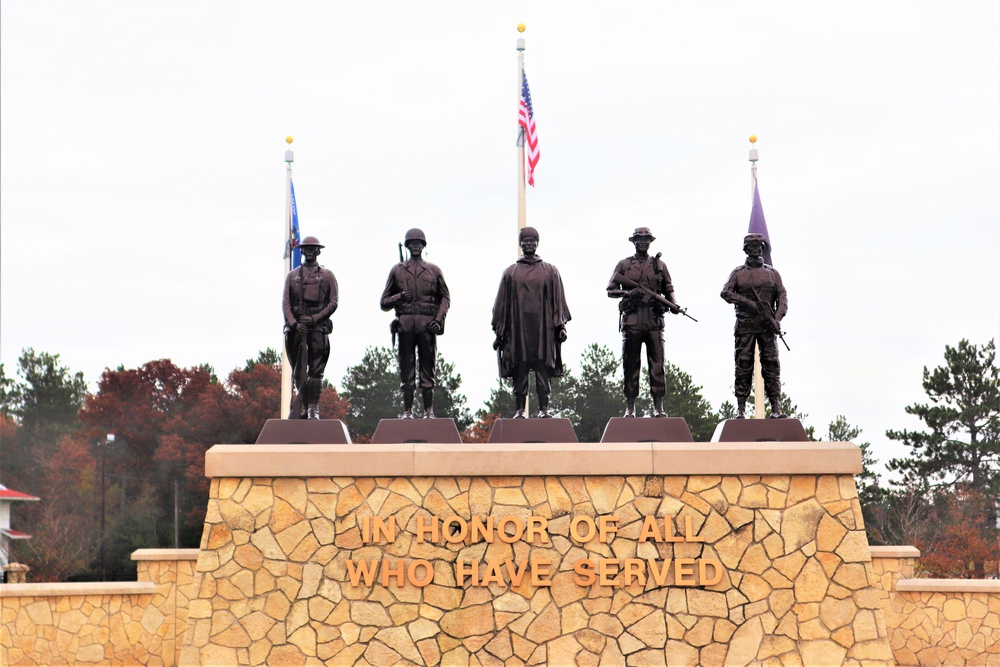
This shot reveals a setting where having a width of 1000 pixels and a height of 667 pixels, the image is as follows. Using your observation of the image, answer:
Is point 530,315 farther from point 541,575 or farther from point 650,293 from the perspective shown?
point 541,575

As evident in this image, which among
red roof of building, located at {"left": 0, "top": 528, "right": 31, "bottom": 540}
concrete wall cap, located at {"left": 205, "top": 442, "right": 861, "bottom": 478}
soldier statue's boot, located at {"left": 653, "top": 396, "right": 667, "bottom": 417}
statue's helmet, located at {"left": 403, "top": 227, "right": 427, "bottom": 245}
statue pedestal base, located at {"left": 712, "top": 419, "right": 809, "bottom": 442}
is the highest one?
statue's helmet, located at {"left": 403, "top": 227, "right": 427, "bottom": 245}

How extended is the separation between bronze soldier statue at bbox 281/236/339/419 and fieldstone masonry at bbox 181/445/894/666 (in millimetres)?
1163

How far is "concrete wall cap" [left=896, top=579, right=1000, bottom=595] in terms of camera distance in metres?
14.6

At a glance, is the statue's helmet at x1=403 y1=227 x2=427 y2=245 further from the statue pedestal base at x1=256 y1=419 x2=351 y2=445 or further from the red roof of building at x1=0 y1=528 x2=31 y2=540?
the red roof of building at x1=0 y1=528 x2=31 y2=540

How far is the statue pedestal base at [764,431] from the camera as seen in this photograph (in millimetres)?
12617

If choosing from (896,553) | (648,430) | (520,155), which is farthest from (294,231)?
(896,553)

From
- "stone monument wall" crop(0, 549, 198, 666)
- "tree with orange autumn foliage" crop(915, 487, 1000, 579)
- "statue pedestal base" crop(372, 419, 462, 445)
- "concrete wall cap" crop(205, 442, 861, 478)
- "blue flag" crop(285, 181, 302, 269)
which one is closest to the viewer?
"concrete wall cap" crop(205, 442, 861, 478)

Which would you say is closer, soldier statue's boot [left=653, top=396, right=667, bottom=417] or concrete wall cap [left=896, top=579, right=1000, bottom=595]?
soldier statue's boot [left=653, top=396, right=667, bottom=417]

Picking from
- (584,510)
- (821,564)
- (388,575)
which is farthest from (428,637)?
(821,564)

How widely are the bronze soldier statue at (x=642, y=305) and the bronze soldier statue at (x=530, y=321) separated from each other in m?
0.64

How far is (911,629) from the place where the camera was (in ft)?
49.3

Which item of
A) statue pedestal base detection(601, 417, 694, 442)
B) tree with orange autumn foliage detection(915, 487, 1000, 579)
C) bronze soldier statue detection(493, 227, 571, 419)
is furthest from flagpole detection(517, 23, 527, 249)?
tree with orange autumn foliage detection(915, 487, 1000, 579)

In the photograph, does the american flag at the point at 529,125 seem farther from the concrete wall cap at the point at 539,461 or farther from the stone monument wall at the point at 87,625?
the stone monument wall at the point at 87,625

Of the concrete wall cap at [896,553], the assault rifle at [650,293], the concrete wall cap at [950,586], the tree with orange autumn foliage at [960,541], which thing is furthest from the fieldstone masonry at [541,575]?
the tree with orange autumn foliage at [960,541]
